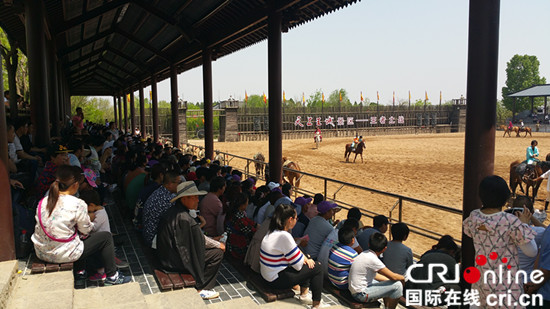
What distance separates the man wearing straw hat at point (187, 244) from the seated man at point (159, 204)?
375 millimetres

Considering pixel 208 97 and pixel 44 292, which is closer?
pixel 44 292

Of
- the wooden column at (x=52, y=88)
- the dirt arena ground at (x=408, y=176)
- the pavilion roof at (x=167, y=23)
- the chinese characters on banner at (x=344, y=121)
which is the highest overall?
the pavilion roof at (x=167, y=23)

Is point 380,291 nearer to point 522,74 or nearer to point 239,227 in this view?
point 239,227

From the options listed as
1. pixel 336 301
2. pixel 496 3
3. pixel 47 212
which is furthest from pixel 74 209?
pixel 496 3

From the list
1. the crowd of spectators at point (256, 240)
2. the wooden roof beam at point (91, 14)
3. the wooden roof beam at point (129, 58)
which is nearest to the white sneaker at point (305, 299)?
the crowd of spectators at point (256, 240)

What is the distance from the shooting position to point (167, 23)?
10.3 metres

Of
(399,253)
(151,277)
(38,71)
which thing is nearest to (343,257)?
(399,253)

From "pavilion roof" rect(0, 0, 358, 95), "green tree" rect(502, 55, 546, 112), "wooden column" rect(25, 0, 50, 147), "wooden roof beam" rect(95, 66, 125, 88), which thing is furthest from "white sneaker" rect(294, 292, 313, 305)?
"green tree" rect(502, 55, 546, 112)

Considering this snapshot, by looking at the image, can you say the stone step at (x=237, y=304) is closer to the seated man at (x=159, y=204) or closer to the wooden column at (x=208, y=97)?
the seated man at (x=159, y=204)

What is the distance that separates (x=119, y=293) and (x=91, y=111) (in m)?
46.6

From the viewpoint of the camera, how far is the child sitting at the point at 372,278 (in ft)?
12.6

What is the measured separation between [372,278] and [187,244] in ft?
5.96

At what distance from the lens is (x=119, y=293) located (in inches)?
142

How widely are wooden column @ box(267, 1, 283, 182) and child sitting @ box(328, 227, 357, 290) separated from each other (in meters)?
3.91
